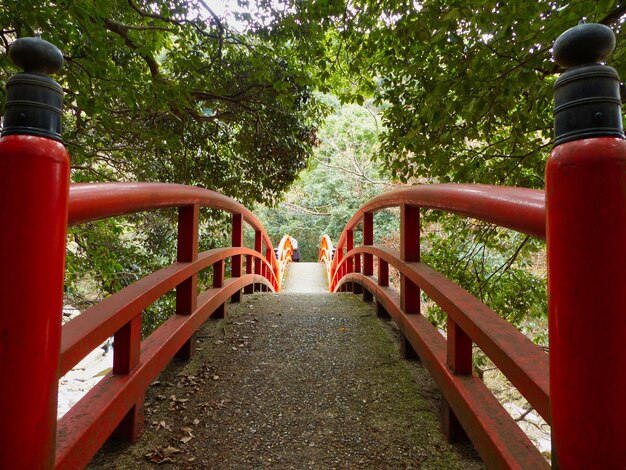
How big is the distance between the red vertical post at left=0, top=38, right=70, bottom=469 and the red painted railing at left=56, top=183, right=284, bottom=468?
0.26m

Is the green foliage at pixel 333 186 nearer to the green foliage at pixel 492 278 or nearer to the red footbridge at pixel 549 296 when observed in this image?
the green foliage at pixel 492 278

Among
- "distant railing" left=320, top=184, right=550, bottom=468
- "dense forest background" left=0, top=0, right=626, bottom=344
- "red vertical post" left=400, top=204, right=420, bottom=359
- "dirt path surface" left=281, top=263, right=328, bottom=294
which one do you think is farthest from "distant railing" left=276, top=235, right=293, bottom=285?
"distant railing" left=320, top=184, right=550, bottom=468

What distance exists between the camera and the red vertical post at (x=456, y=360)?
1.51m

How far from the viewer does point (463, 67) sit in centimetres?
287

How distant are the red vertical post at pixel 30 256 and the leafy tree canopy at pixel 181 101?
2086mm

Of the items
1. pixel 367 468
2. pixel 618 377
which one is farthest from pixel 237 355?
pixel 618 377

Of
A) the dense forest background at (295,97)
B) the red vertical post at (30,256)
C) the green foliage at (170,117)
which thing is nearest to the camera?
the red vertical post at (30,256)

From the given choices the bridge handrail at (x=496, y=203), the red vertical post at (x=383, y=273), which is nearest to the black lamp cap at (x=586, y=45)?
the bridge handrail at (x=496, y=203)

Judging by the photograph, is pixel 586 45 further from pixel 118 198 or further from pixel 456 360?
pixel 118 198

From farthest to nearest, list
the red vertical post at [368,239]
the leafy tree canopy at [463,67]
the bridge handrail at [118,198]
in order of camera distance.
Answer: the red vertical post at [368,239] < the leafy tree canopy at [463,67] < the bridge handrail at [118,198]

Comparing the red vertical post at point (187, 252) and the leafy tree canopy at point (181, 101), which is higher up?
the leafy tree canopy at point (181, 101)

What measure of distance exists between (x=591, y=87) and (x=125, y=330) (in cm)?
159

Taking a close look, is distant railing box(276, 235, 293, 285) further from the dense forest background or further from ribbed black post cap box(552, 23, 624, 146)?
ribbed black post cap box(552, 23, 624, 146)

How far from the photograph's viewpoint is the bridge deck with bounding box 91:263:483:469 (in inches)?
60.6
